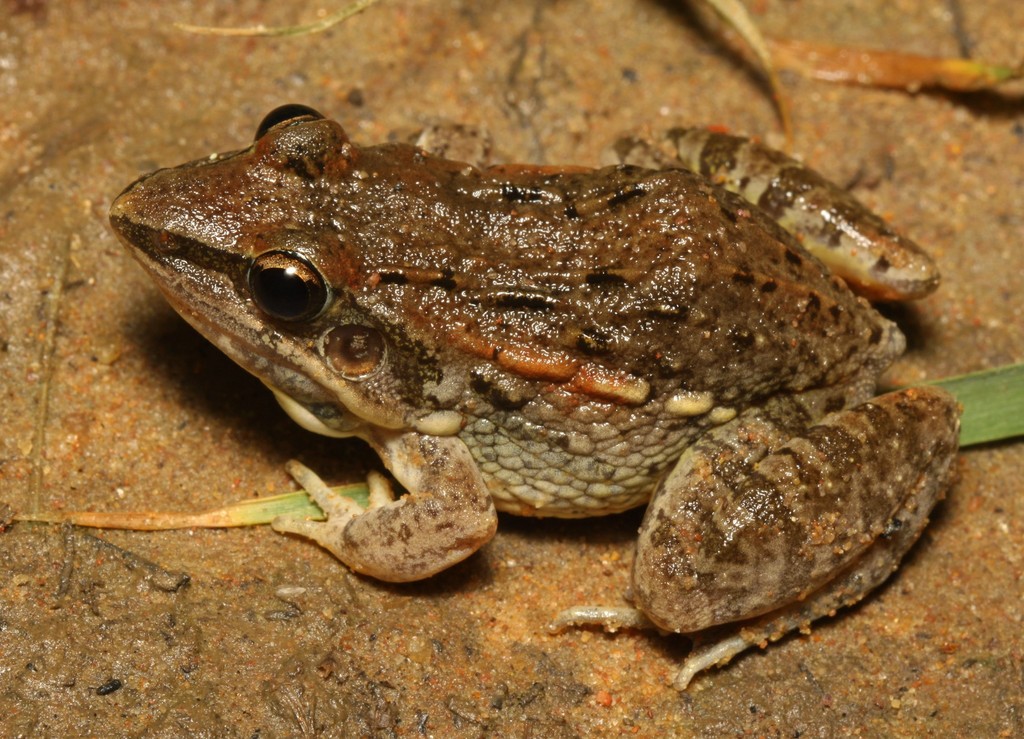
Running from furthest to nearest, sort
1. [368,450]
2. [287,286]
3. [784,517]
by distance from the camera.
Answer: [368,450], [784,517], [287,286]

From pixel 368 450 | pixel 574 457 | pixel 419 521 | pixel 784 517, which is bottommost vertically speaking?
pixel 368 450

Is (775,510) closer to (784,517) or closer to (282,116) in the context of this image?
(784,517)

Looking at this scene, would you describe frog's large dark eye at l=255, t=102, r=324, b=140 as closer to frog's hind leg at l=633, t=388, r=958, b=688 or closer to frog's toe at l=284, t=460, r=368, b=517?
frog's toe at l=284, t=460, r=368, b=517

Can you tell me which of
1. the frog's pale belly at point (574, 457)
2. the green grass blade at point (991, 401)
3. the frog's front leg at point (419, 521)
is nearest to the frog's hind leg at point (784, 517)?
the frog's pale belly at point (574, 457)

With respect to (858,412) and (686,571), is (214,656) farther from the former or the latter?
(858,412)

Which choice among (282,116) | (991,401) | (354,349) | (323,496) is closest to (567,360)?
(354,349)

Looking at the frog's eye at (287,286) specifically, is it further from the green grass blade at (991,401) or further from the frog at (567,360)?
the green grass blade at (991,401)

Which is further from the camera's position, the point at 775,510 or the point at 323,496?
the point at 323,496

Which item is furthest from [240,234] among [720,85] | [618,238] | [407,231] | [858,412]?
[720,85]
